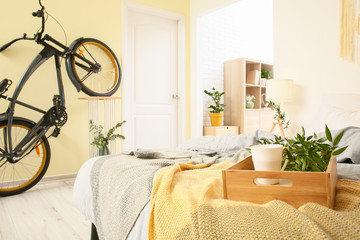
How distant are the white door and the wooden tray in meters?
3.01

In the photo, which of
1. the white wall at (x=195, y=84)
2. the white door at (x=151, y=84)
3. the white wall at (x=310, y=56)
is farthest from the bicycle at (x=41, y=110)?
the white wall at (x=310, y=56)

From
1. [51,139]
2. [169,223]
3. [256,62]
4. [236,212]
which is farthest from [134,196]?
[256,62]

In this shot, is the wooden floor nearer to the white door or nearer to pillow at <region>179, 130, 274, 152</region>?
pillow at <region>179, 130, 274, 152</region>

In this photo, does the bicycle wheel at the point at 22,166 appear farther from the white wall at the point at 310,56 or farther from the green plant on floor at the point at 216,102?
the white wall at the point at 310,56

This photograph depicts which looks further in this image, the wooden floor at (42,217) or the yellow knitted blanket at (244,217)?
the wooden floor at (42,217)

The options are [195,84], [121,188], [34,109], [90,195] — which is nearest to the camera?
[121,188]

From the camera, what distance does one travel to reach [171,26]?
13.8 feet

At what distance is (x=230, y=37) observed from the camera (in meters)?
5.08

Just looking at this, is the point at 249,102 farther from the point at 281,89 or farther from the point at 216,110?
the point at 281,89

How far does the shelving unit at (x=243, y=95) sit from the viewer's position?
4.61 metres

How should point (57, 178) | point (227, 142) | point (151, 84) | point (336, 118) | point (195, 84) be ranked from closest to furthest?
point (227, 142)
point (336, 118)
point (57, 178)
point (151, 84)
point (195, 84)

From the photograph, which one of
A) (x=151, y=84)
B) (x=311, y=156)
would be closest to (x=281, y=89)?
(x=151, y=84)

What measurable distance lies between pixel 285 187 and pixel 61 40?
10.4 feet

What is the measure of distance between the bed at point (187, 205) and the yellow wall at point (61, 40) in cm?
181
